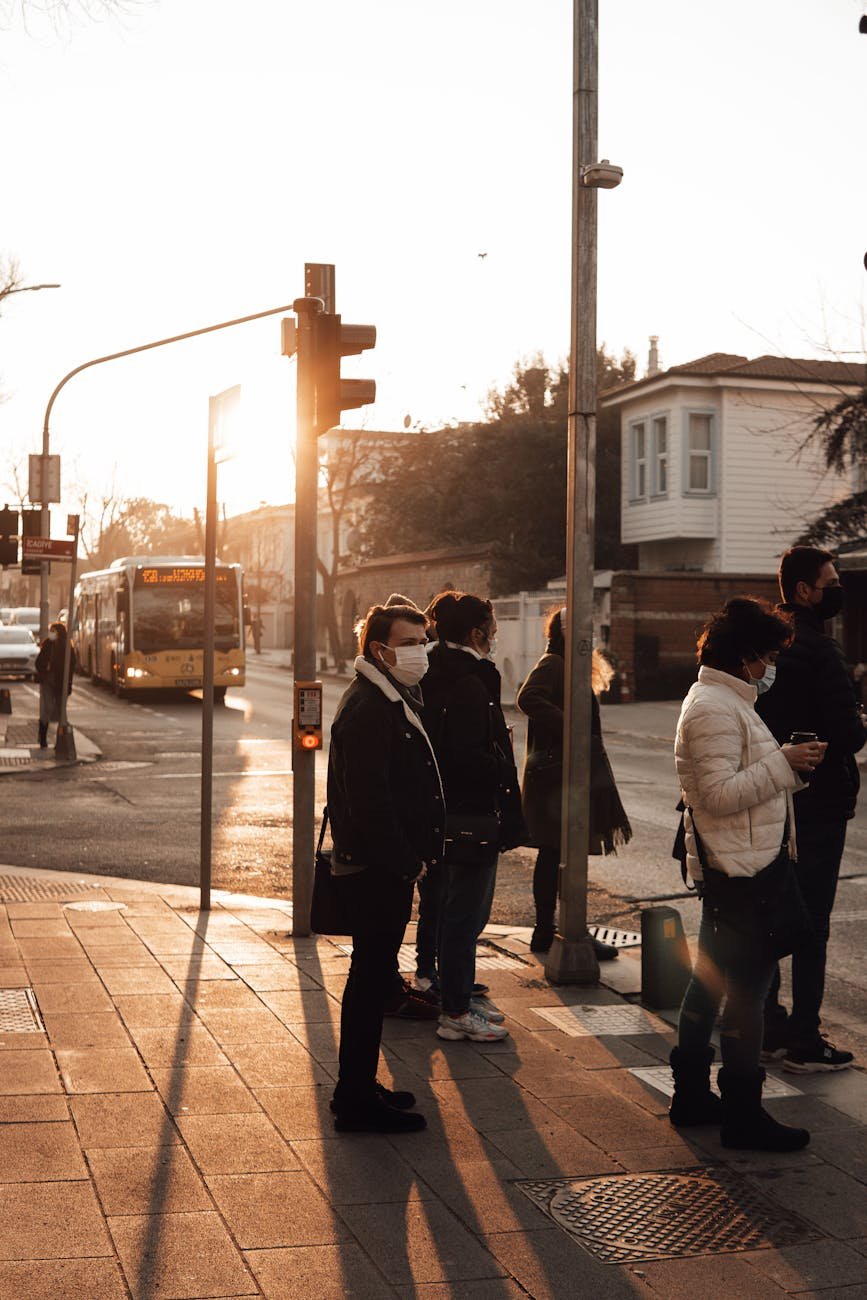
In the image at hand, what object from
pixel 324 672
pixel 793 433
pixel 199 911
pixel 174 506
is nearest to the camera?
pixel 199 911

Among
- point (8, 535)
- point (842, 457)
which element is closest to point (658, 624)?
point (842, 457)

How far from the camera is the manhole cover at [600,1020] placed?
6.51 m

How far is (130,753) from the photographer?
21.3 metres

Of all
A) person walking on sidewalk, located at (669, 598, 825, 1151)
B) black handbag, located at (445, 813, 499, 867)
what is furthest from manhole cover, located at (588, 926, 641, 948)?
person walking on sidewalk, located at (669, 598, 825, 1151)

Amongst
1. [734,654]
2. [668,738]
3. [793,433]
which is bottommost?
[668,738]

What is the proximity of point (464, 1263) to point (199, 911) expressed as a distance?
16.9 feet

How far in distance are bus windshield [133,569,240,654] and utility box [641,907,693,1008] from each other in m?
25.8

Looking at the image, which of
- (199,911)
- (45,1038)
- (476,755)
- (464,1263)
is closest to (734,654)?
(476,755)

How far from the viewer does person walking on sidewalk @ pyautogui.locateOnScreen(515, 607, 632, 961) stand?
791 cm

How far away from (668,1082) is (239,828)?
26.7ft

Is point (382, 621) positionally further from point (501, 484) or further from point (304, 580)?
point (501, 484)

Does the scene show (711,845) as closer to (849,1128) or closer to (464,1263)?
(849,1128)

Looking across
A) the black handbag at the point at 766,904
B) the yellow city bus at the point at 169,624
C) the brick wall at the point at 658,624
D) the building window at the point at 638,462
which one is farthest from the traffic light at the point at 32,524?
the black handbag at the point at 766,904

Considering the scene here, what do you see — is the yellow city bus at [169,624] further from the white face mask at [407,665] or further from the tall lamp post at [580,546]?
the white face mask at [407,665]
